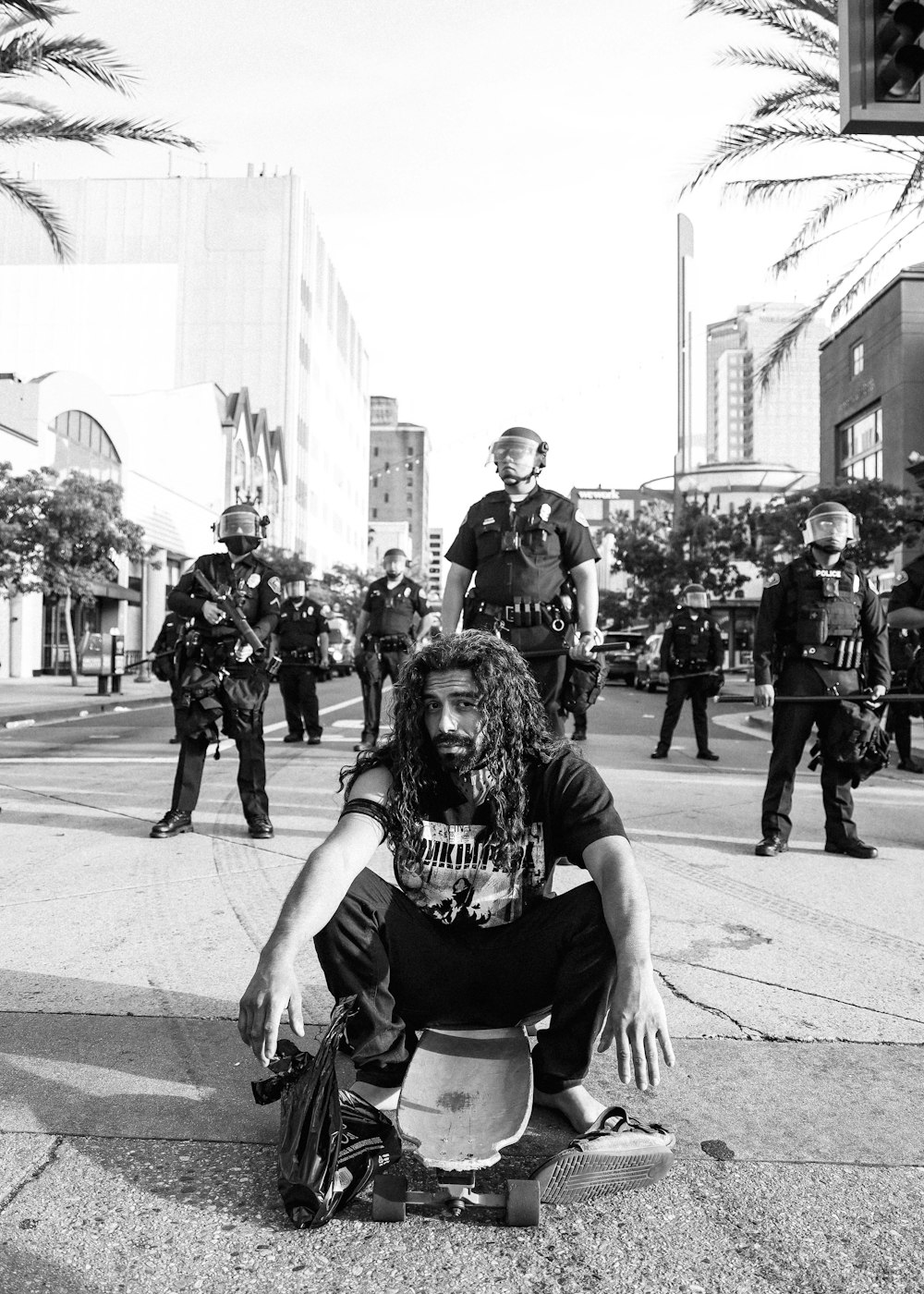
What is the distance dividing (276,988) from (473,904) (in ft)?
2.25

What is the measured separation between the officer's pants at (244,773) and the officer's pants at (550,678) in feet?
6.07

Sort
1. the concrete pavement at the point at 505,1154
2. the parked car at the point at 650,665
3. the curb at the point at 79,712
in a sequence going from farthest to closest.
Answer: the parked car at the point at 650,665
the curb at the point at 79,712
the concrete pavement at the point at 505,1154

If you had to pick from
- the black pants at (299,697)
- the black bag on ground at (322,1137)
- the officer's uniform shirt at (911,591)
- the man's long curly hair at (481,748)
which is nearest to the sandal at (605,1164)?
the black bag on ground at (322,1137)

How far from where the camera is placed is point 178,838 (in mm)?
6512

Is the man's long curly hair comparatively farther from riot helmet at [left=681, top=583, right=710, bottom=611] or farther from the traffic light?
riot helmet at [left=681, top=583, right=710, bottom=611]

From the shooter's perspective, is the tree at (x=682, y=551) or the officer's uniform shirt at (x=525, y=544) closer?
the officer's uniform shirt at (x=525, y=544)

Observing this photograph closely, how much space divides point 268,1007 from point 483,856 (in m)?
0.77

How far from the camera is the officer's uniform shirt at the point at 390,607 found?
12.1m

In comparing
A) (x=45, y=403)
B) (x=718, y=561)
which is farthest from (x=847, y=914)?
(x=718, y=561)

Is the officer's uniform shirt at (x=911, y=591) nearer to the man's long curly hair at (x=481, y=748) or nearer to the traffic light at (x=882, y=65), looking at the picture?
the traffic light at (x=882, y=65)

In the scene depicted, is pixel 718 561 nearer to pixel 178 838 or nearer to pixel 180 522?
pixel 180 522

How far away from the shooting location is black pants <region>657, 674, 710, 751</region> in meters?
12.1

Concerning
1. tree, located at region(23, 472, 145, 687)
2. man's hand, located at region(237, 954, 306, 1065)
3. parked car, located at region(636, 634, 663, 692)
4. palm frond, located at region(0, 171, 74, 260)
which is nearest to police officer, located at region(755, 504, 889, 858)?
man's hand, located at region(237, 954, 306, 1065)

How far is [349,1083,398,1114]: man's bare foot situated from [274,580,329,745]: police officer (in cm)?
972
